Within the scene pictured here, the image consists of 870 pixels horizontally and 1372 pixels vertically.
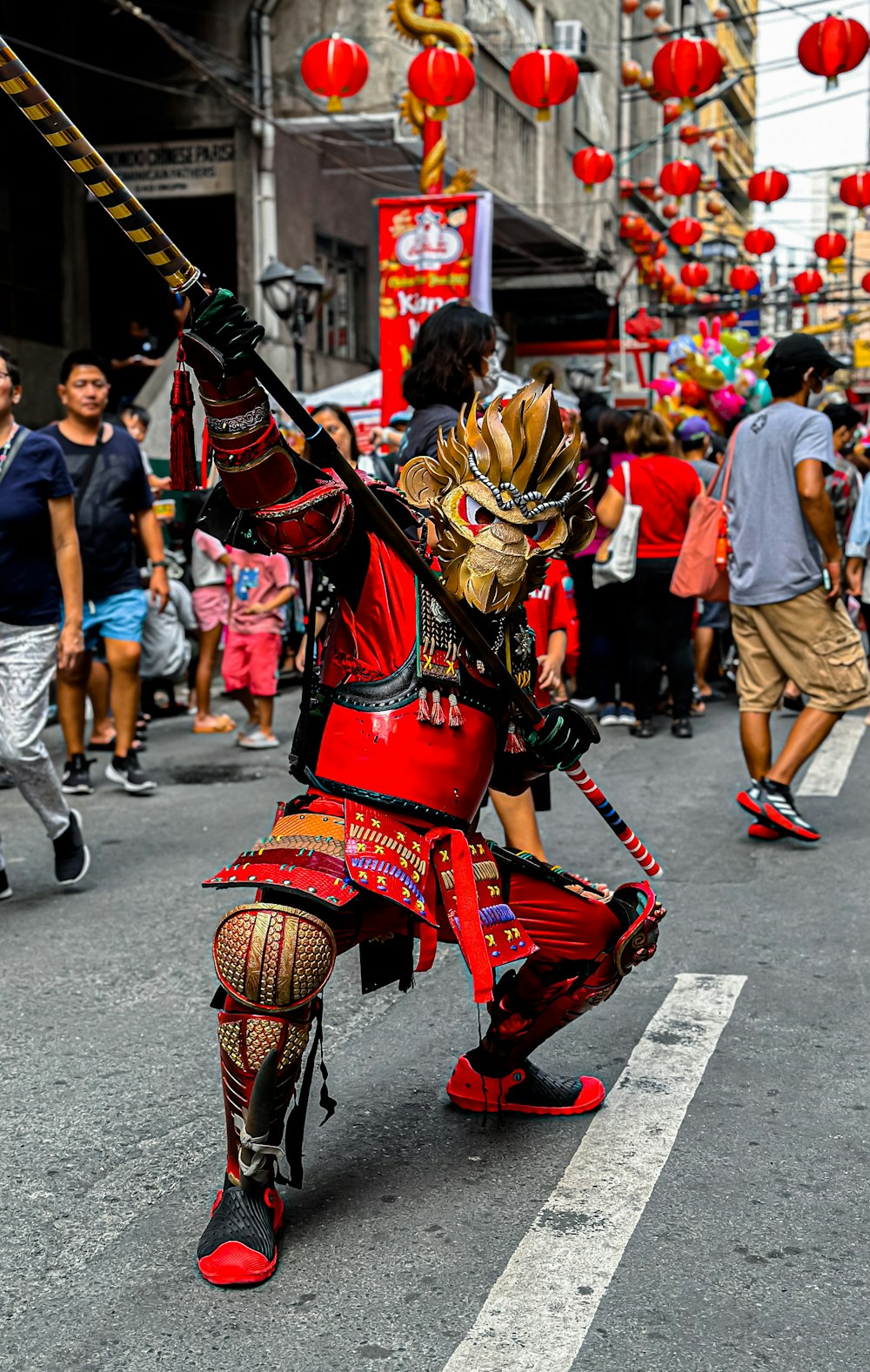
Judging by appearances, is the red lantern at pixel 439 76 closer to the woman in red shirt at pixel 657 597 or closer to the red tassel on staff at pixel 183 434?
the woman in red shirt at pixel 657 597

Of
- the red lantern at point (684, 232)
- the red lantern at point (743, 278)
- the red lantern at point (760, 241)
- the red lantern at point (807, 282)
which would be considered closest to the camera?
the red lantern at point (684, 232)

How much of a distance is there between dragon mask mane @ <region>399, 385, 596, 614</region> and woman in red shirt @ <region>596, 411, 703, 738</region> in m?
6.09

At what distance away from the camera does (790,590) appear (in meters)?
6.08

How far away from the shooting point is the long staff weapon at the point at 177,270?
217cm

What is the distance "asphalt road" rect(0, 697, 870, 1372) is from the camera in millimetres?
2461

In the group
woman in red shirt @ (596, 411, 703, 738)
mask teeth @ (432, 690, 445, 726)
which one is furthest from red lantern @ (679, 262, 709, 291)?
mask teeth @ (432, 690, 445, 726)

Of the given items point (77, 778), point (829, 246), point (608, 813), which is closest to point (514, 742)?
point (608, 813)

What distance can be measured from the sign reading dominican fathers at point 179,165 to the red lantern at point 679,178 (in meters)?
7.41

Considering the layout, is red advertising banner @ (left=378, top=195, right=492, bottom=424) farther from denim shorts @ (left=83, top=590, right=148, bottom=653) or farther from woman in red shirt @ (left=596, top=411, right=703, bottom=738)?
denim shorts @ (left=83, top=590, right=148, bottom=653)

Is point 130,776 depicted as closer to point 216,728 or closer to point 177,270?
point 216,728

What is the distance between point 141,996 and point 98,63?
559 inches

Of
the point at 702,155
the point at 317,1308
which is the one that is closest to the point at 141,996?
the point at 317,1308

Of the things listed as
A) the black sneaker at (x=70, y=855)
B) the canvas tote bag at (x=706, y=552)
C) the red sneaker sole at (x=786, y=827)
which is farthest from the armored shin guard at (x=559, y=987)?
the canvas tote bag at (x=706, y=552)

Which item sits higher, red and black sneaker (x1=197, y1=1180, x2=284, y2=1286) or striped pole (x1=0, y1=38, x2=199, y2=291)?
striped pole (x1=0, y1=38, x2=199, y2=291)
